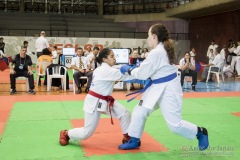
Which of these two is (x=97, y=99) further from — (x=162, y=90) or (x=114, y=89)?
(x=114, y=89)

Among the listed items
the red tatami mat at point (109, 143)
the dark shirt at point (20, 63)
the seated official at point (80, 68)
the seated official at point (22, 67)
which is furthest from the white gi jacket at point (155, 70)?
the dark shirt at point (20, 63)

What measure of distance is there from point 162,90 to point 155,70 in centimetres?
26

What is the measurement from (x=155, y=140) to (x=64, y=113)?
103 inches

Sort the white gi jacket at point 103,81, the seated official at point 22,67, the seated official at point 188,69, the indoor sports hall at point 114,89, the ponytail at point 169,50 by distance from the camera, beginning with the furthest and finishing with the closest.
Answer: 1. the seated official at point 188,69
2. the seated official at point 22,67
3. the indoor sports hall at point 114,89
4. the white gi jacket at point 103,81
5. the ponytail at point 169,50

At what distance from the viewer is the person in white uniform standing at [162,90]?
13.1 ft

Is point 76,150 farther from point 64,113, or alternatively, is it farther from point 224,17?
point 224,17

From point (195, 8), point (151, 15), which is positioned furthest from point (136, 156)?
point (151, 15)

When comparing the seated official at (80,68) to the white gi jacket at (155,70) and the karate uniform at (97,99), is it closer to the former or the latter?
the karate uniform at (97,99)

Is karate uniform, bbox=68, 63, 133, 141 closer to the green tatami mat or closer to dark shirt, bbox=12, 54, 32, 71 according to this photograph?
the green tatami mat

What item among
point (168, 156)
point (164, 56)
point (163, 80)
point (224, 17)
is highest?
point (224, 17)

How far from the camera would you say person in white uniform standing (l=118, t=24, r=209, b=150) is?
400 cm

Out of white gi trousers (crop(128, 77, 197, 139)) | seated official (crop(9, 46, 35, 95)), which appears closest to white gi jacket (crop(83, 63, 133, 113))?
white gi trousers (crop(128, 77, 197, 139))

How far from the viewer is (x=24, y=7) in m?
25.0

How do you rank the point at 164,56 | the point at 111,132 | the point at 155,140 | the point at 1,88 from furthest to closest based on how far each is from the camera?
the point at 1,88 < the point at 111,132 < the point at 155,140 < the point at 164,56
